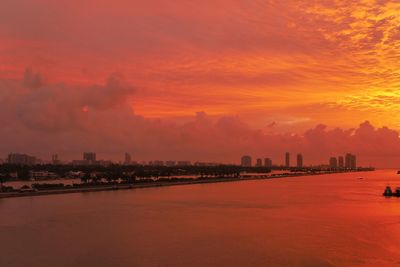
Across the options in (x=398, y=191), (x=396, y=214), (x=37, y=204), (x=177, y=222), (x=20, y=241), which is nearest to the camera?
(x=20, y=241)

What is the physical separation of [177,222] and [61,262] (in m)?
10.4

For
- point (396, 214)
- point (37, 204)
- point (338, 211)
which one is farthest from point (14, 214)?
point (396, 214)

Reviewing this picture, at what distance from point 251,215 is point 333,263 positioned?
1360 cm

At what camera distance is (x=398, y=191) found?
50469 mm

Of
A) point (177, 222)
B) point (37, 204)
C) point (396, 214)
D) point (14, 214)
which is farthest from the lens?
point (37, 204)

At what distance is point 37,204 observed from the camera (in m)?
35.6

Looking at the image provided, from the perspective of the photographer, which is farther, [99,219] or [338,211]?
[338,211]

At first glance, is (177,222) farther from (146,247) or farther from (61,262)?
(61,262)

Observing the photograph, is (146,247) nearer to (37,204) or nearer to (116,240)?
(116,240)

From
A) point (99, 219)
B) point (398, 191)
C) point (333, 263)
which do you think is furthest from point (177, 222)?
point (398, 191)

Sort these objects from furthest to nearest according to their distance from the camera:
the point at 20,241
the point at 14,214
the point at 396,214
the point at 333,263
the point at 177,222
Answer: the point at 396,214
the point at 14,214
the point at 177,222
the point at 20,241
the point at 333,263

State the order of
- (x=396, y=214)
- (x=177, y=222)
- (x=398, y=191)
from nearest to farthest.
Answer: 1. (x=177, y=222)
2. (x=396, y=214)
3. (x=398, y=191)

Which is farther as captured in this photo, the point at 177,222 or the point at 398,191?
the point at 398,191

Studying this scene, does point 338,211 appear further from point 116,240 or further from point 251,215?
point 116,240
